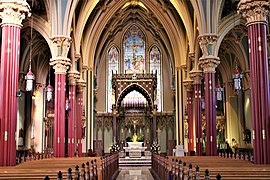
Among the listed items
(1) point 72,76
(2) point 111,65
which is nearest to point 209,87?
(1) point 72,76

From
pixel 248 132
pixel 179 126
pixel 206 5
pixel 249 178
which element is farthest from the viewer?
pixel 179 126

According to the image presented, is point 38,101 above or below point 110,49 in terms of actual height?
below

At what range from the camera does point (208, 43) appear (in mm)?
22203

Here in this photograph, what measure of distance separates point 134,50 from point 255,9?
29320 millimetres

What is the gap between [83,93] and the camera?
3178cm

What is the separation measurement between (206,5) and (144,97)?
61.2 ft

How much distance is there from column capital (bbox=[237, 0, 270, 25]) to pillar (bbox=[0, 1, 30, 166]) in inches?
324

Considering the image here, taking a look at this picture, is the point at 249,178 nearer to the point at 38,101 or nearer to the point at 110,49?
the point at 38,101

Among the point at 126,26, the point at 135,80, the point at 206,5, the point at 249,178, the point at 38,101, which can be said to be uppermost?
the point at 126,26

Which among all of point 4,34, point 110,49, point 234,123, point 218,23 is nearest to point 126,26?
point 110,49

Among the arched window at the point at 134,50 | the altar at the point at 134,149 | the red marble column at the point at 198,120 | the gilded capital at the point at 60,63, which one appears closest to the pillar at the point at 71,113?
the gilded capital at the point at 60,63

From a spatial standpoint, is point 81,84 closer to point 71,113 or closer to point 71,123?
point 71,113

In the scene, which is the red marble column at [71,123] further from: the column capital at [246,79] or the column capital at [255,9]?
the column capital at [255,9]

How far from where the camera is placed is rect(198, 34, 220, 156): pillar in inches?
851
